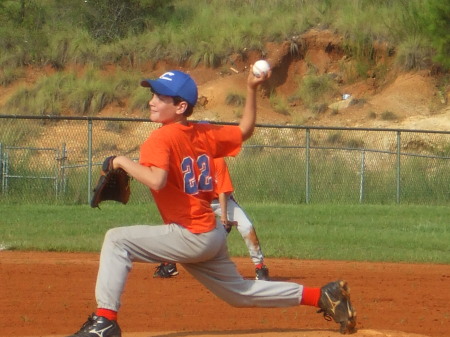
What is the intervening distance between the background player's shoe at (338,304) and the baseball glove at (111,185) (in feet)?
4.99

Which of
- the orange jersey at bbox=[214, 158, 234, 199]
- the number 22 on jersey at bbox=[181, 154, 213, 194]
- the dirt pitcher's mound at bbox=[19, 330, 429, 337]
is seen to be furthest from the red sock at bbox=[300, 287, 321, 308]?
the orange jersey at bbox=[214, 158, 234, 199]

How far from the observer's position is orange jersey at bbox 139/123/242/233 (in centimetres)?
547

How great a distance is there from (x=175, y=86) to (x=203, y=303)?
10.5 ft

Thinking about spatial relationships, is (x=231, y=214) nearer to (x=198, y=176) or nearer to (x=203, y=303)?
(x=203, y=303)

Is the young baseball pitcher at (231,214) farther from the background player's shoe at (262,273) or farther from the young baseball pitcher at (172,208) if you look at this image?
the young baseball pitcher at (172,208)

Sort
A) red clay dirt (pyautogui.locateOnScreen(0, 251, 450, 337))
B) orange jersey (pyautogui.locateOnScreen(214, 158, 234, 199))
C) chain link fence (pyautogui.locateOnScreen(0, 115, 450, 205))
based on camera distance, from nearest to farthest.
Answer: red clay dirt (pyautogui.locateOnScreen(0, 251, 450, 337)) < orange jersey (pyautogui.locateOnScreen(214, 158, 234, 199)) < chain link fence (pyautogui.locateOnScreen(0, 115, 450, 205))

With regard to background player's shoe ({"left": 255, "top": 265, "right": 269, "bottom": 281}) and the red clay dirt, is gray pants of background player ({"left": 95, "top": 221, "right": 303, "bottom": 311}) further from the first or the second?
background player's shoe ({"left": 255, "top": 265, "right": 269, "bottom": 281})

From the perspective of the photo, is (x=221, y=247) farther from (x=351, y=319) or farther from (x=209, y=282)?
(x=351, y=319)

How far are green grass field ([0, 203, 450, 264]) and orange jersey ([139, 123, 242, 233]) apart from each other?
6.72 meters

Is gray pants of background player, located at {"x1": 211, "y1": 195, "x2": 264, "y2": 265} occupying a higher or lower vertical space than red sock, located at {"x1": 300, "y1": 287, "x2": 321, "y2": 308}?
higher

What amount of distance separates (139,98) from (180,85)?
25289mm

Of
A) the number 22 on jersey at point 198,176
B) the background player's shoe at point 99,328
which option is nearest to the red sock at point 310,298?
the number 22 on jersey at point 198,176

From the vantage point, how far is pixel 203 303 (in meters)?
8.36

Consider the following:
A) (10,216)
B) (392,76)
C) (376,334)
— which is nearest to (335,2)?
(392,76)
